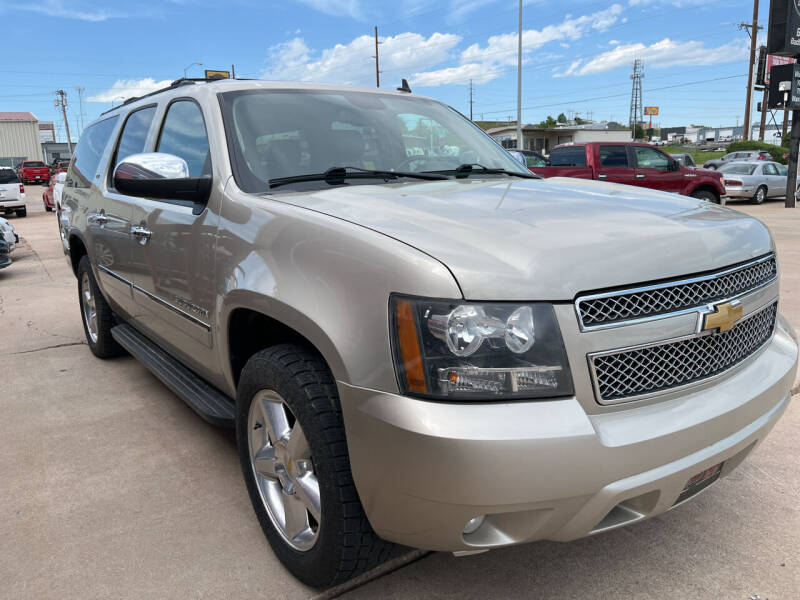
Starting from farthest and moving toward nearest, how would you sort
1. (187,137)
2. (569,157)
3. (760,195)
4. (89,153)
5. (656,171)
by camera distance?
(760,195)
(656,171)
(569,157)
(89,153)
(187,137)

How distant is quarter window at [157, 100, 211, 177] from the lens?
2.84 meters

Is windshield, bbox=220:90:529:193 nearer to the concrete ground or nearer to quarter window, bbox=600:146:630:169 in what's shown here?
the concrete ground

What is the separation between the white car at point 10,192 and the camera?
19266mm

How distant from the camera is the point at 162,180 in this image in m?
2.59

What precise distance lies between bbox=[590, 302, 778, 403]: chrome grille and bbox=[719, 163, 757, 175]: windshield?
68.9ft

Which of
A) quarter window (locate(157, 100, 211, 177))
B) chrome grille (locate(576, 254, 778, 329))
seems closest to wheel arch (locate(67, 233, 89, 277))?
quarter window (locate(157, 100, 211, 177))

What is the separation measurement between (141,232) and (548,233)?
84.4 inches

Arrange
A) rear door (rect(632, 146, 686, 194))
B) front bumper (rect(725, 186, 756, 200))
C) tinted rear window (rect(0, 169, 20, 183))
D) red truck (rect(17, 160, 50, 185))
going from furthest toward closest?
red truck (rect(17, 160, 50, 185)) → front bumper (rect(725, 186, 756, 200)) → tinted rear window (rect(0, 169, 20, 183)) → rear door (rect(632, 146, 686, 194))

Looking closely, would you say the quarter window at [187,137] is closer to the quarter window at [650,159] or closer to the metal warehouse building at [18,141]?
the quarter window at [650,159]

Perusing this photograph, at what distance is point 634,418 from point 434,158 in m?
1.78

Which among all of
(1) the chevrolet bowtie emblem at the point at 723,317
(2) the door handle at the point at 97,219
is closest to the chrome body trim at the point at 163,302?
(2) the door handle at the point at 97,219

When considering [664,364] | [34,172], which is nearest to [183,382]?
[664,364]

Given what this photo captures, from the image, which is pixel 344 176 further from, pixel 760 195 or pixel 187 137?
pixel 760 195

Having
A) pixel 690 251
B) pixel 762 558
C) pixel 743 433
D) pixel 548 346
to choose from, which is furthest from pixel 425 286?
pixel 762 558
